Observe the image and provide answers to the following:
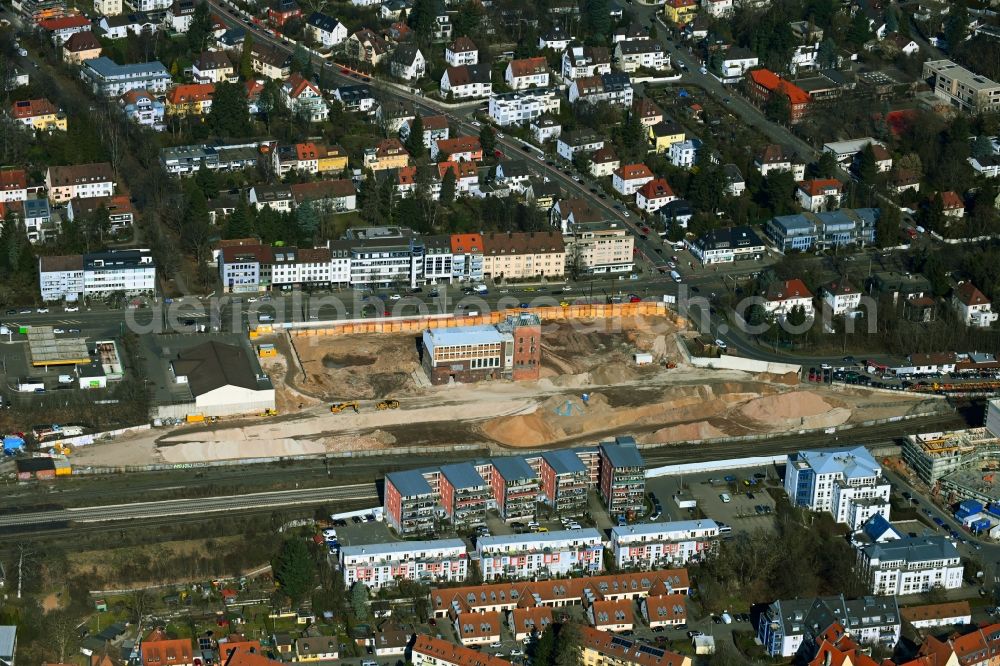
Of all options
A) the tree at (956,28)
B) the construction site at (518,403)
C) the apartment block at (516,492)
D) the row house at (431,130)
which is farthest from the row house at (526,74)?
the apartment block at (516,492)

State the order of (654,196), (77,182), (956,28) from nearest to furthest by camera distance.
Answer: (77,182), (654,196), (956,28)

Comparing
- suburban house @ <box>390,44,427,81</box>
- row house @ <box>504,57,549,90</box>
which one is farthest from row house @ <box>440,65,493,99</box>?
suburban house @ <box>390,44,427,81</box>

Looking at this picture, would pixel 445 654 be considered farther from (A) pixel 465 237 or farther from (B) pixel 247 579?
(A) pixel 465 237

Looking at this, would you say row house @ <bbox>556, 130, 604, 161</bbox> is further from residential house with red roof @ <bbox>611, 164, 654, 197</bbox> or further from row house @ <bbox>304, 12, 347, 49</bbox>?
row house @ <bbox>304, 12, 347, 49</bbox>

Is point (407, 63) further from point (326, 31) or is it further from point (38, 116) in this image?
point (38, 116)

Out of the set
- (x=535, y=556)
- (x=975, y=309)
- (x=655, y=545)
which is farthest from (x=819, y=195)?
(x=535, y=556)

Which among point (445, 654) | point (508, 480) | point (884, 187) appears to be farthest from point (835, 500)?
point (884, 187)

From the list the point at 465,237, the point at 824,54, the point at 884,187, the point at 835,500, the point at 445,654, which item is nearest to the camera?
the point at 445,654

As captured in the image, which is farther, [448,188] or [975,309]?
[448,188]
